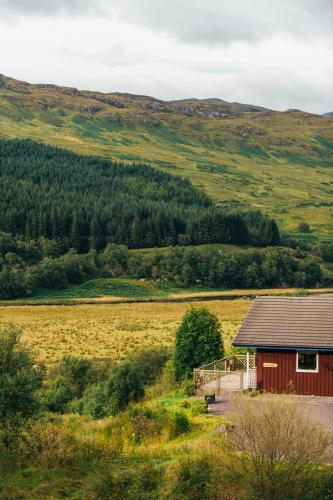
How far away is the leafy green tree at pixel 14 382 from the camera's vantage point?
74.9 ft

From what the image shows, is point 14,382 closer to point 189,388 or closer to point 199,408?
point 199,408

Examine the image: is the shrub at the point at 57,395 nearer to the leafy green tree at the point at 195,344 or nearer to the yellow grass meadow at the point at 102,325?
the leafy green tree at the point at 195,344

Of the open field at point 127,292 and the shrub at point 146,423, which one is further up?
the open field at point 127,292

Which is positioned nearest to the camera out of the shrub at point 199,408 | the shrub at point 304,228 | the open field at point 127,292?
the shrub at point 199,408

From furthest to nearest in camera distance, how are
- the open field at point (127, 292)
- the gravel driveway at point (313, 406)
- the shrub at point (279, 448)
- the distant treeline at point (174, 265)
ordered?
the distant treeline at point (174, 265) < the open field at point (127, 292) < the gravel driveway at point (313, 406) < the shrub at point (279, 448)

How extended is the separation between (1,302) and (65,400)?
2828 inches

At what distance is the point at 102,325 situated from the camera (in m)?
76.3

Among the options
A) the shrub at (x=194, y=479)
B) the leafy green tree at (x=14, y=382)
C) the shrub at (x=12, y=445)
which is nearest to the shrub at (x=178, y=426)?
the shrub at (x=194, y=479)


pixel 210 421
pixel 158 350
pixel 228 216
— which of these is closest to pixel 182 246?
pixel 228 216

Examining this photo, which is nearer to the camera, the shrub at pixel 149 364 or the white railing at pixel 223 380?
the white railing at pixel 223 380

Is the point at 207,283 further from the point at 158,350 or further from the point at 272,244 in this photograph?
the point at 158,350

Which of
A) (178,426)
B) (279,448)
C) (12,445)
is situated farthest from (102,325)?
(279,448)

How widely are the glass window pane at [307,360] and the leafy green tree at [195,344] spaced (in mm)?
6340

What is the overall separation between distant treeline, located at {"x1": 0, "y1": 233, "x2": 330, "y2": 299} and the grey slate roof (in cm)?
8600
